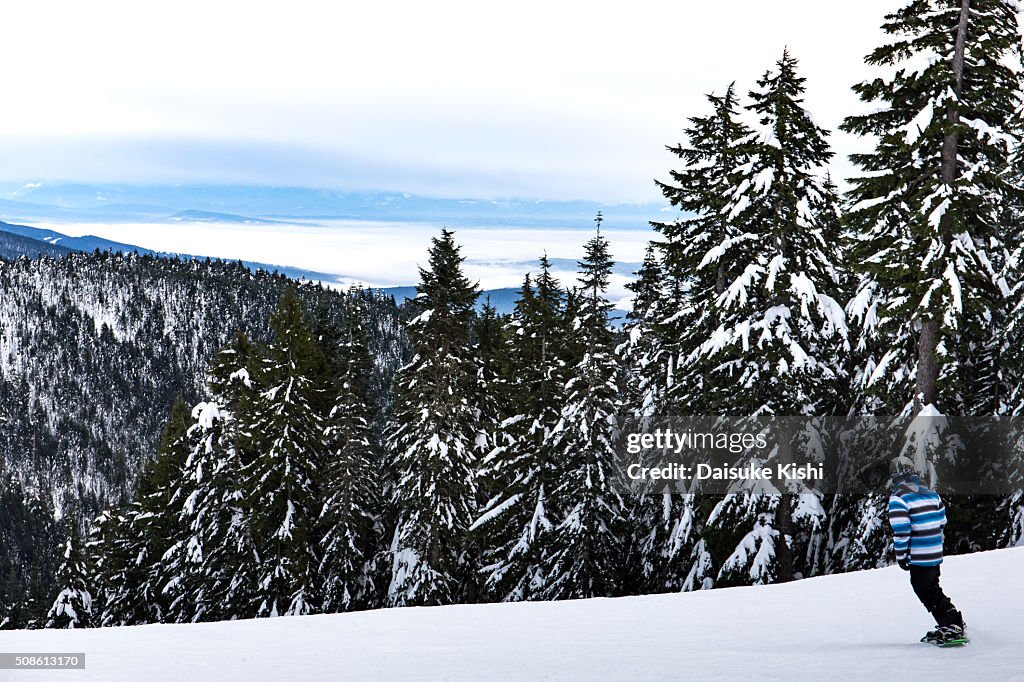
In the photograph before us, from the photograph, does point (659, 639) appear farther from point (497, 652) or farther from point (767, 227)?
point (767, 227)

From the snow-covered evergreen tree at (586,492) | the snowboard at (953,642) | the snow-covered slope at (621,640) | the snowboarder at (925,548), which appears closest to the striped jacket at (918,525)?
the snowboarder at (925,548)

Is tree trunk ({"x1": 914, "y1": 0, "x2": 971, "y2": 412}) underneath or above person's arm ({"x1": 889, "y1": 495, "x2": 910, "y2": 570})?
above

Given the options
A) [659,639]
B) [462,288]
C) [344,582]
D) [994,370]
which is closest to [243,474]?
[344,582]

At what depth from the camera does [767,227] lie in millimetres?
19203

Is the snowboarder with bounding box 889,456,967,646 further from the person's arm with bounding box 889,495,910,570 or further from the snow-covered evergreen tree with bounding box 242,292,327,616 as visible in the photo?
the snow-covered evergreen tree with bounding box 242,292,327,616

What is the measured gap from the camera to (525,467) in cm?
2570

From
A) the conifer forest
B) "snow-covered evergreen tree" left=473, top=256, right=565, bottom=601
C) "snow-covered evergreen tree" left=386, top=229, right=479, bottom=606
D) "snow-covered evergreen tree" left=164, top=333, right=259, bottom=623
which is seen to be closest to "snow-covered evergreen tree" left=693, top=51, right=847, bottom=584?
the conifer forest

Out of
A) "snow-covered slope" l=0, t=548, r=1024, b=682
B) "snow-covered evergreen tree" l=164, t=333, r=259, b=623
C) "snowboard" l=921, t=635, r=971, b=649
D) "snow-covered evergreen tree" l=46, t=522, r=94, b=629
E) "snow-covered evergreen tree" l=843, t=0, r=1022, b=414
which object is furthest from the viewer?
"snow-covered evergreen tree" l=46, t=522, r=94, b=629

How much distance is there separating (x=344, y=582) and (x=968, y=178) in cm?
2325

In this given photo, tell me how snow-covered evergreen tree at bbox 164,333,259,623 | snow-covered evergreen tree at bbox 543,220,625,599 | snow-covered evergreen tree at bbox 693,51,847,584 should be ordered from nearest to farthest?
snow-covered evergreen tree at bbox 693,51,847,584 < snow-covered evergreen tree at bbox 543,220,625,599 < snow-covered evergreen tree at bbox 164,333,259,623

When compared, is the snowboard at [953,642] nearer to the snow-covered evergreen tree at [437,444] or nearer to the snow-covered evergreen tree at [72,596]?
the snow-covered evergreen tree at [437,444]

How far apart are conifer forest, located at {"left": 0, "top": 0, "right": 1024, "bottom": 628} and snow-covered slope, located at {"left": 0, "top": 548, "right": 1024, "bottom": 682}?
6.10 m

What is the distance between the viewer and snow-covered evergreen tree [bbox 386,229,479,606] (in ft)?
86.2

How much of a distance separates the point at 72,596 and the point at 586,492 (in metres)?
30.5
